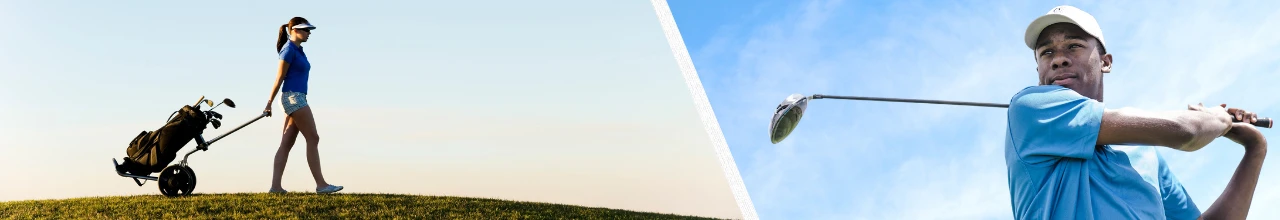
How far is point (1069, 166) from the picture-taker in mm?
1906

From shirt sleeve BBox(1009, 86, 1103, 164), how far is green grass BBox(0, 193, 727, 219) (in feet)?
18.4

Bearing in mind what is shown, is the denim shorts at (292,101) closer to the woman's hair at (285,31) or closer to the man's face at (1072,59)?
the woman's hair at (285,31)

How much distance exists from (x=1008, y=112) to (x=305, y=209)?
19.2 ft

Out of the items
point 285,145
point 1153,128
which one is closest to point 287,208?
point 285,145

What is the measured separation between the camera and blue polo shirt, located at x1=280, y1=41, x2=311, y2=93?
701 cm

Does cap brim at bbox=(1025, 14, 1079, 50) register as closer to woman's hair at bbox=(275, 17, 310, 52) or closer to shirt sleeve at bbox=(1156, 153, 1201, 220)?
shirt sleeve at bbox=(1156, 153, 1201, 220)

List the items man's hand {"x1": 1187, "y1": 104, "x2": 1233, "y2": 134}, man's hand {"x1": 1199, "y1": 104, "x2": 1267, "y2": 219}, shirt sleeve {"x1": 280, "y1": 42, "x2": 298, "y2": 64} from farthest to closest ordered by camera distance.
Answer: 1. shirt sleeve {"x1": 280, "y1": 42, "x2": 298, "y2": 64}
2. man's hand {"x1": 1199, "y1": 104, "x2": 1267, "y2": 219}
3. man's hand {"x1": 1187, "y1": 104, "x2": 1233, "y2": 134}

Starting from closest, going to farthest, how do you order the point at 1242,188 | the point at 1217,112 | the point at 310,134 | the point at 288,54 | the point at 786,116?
the point at 1217,112, the point at 1242,188, the point at 786,116, the point at 288,54, the point at 310,134

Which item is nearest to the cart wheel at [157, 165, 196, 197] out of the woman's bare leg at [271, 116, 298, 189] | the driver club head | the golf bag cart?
the golf bag cart

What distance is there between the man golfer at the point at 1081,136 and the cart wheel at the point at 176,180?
21.9 feet

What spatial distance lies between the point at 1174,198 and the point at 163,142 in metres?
6.64

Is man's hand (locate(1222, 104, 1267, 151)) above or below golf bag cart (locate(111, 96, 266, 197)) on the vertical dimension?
below

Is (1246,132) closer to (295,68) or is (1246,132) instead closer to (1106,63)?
(1106,63)

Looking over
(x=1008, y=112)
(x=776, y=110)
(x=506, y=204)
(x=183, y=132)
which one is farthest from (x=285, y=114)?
(x=1008, y=112)
